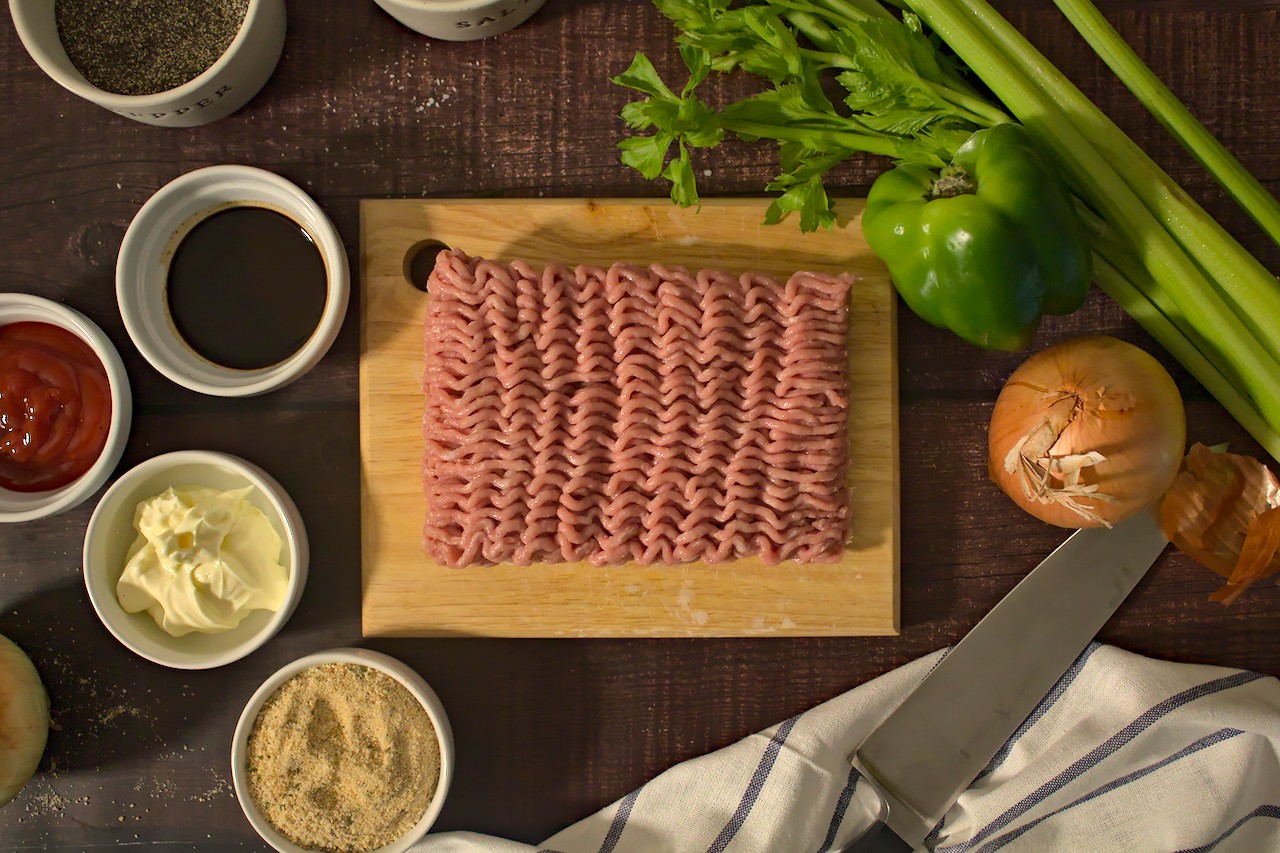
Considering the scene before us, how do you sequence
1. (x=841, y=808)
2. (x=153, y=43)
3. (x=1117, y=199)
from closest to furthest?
(x=1117, y=199), (x=153, y=43), (x=841, y=808)

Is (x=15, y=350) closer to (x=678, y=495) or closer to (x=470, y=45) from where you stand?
(x=470, y=45)

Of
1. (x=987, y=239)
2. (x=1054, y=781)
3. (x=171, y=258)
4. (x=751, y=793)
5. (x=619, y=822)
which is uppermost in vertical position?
(x=987, y=239)

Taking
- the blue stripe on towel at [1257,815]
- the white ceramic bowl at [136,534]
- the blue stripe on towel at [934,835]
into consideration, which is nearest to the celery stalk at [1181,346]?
the blue stripe on towel at [1257,815]

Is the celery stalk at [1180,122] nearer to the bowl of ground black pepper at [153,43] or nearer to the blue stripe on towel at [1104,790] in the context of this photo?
the blue stripe on towel at [1104,790]

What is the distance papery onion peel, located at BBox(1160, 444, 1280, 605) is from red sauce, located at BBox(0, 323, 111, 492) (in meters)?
2.09

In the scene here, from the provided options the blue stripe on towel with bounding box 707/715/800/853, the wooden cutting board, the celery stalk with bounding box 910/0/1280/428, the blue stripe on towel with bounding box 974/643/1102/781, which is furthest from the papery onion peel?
the blue stripe on towel with bounding box 707/715/800/853

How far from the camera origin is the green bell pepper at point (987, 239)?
1.54 m

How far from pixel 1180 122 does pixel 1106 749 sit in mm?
1208

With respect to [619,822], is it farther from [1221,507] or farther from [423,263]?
[1221,507]

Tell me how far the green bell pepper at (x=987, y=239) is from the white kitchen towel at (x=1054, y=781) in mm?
714

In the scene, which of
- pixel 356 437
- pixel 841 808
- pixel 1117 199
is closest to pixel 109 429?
pixel 356 437

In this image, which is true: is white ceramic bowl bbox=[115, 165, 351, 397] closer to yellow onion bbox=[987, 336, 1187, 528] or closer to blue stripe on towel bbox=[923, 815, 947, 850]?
yellow onion bbox=[987, 336, 1187, 528]

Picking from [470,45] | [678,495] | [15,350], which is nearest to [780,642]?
[678,495]

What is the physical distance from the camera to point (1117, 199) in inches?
64.7
